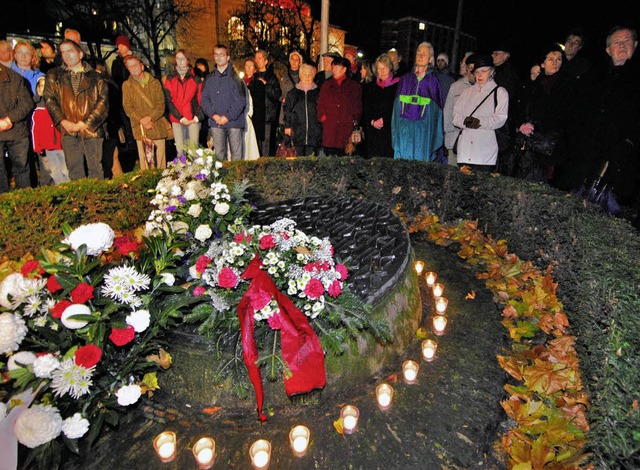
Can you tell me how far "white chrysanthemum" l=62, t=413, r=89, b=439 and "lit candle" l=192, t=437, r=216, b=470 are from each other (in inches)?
23.4

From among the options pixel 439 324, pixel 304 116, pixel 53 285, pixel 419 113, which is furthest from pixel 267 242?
pixel 304 116

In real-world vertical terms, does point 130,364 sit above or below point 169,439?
above

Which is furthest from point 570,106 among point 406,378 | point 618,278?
point 406,378

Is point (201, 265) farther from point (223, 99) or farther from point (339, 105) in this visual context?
point (223, 99)

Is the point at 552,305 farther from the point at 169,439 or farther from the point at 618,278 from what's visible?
the point at 169,439

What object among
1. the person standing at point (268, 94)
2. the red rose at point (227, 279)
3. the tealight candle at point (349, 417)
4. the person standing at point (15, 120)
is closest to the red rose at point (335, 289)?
the red rose at point (227, 279)

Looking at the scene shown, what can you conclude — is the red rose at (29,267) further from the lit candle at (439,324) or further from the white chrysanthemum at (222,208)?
the lit candle at (439,324)

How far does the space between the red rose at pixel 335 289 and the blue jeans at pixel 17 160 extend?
613cm

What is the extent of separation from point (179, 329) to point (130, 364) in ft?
1.19

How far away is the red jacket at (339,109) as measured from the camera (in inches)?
258

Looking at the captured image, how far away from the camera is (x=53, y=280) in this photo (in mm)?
2178

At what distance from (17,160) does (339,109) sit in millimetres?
5223

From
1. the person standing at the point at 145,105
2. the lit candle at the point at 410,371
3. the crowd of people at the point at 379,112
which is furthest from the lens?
the person standing at the point at 145,105

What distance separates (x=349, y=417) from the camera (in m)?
2.39
